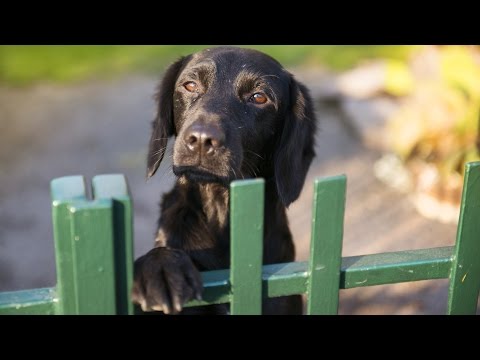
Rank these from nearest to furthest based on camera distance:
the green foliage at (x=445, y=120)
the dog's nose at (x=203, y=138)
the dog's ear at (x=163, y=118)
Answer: the dog's nose at (x=203, y=138)
the dog's ear at (x=163, y=118)
the green foliage at (x=445, y=120)

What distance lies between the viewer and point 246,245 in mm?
2324

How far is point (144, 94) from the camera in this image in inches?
316

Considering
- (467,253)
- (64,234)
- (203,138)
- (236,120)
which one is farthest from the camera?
(236,120)

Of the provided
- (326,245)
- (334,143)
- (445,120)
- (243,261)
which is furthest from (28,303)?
(334,143)

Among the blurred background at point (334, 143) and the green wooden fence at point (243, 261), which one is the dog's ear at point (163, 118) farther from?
the blurred background at point (334, 143)

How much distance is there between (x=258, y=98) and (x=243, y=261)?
1356 mm

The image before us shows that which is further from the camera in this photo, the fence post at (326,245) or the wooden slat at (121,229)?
the fence post at (326,245)

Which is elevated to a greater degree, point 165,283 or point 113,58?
point 113,58

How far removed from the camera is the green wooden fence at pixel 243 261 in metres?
2.16

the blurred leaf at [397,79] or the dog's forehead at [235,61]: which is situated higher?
the dog's forehead at [235,61]

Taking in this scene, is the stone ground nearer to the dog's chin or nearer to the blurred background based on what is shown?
the blurred background

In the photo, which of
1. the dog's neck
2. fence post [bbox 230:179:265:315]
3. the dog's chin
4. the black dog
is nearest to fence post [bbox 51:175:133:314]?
fence post [bbox 230:179:265:315]

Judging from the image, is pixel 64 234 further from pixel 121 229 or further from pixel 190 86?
pixel 190 86

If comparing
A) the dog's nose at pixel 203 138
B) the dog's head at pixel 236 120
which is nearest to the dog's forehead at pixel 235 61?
the dog's head at pixel 236 120
